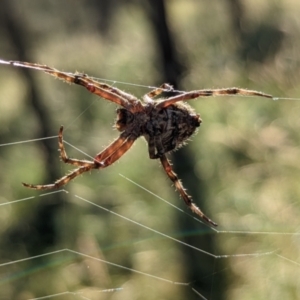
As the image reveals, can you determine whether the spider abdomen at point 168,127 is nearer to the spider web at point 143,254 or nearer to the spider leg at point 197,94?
the spider leg at point 197,94

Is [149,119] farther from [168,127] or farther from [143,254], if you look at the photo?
[143,254]

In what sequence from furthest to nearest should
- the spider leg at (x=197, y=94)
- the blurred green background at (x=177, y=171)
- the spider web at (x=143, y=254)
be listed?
the blurred green background at (x=177, y=171) → the spider web at (x=143, y=254) → the spider leg at (x=197, y=94)

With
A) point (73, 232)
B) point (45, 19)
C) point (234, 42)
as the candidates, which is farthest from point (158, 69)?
point (45, 19)

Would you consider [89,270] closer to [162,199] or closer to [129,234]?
[129,234]

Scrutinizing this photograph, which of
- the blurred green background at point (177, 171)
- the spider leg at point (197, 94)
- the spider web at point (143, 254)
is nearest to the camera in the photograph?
the spider leg at point (197, 94)

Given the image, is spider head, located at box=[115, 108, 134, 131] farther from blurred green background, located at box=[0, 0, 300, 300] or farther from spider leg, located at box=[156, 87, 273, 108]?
blurred green background, located at box=[0, 0, 300, 300]

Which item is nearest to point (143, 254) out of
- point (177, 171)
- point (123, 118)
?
point (177, 171)

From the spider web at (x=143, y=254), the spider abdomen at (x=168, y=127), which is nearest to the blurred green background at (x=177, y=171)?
the spider web at (x=143, y=254)
